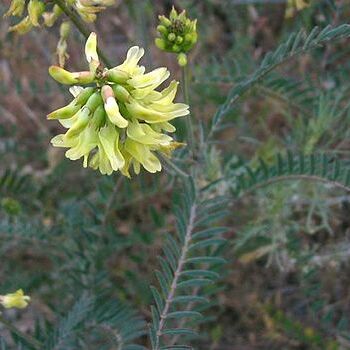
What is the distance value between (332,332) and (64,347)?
96 centimetres

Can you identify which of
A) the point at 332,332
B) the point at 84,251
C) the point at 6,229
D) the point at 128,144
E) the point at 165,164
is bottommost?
the point at 332,332

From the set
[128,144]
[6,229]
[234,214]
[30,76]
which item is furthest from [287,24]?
[128,144]

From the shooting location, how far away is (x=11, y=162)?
3.16m

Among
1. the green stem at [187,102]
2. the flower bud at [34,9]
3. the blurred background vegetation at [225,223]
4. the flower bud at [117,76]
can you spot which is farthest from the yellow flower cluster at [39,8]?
the blurred background vegetation at [225,223]

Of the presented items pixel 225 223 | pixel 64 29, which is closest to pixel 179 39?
pixel 64 29

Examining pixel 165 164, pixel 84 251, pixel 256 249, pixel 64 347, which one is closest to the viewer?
pixel 165 164

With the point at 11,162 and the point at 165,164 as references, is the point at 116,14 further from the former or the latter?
the point at 165,164

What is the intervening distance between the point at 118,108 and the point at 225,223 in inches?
65.0

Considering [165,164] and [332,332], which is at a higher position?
[165,164]

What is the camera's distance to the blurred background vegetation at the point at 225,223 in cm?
229

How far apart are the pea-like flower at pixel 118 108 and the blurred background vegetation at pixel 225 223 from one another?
0.74 m

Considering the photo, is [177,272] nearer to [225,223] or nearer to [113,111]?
[113,111]

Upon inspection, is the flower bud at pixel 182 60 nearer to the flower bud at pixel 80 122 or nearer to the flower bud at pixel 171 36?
the flower bud at pixel 171 36

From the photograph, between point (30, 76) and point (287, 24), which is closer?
point (287, 24)
